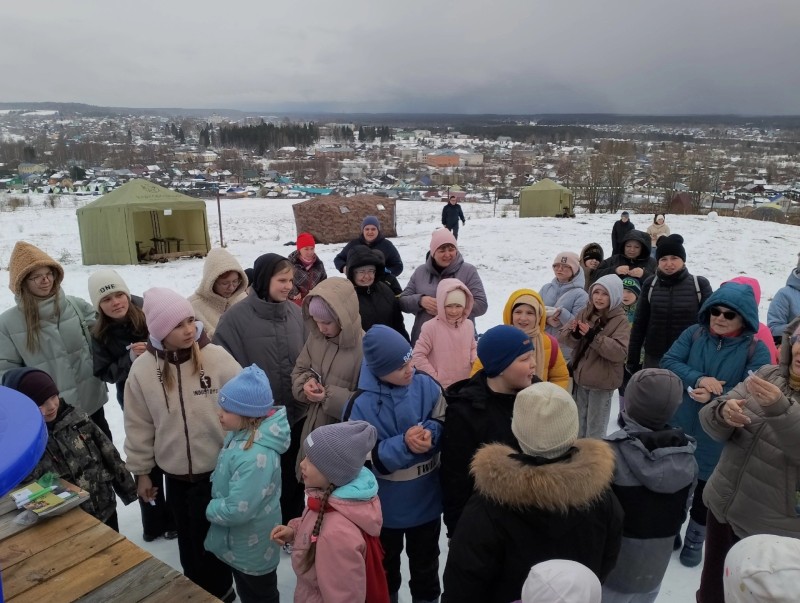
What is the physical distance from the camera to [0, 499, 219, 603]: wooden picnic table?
4.83 ft

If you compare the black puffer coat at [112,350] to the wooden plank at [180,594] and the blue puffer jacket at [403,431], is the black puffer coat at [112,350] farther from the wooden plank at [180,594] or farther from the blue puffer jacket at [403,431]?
the wooden plank at [180,594]

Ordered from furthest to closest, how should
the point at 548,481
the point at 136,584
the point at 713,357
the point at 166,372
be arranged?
the point at 713,357
the point at 166,372
the point at 136,584
the point at 548,481

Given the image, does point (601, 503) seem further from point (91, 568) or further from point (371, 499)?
point (91, 568)

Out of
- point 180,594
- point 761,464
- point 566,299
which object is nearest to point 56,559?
point 180,594

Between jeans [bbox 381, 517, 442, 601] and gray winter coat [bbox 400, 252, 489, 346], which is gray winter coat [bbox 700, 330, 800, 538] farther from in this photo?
gray winter coat [bbox 400, 252, 489, 346]

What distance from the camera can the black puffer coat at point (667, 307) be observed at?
350 centimetres

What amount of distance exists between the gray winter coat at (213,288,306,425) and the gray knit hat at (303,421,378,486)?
3.56 feet

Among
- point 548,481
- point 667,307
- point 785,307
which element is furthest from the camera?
point 785,307

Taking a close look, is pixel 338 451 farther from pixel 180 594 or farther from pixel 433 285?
pixel 433 285

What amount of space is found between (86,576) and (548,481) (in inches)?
54.5

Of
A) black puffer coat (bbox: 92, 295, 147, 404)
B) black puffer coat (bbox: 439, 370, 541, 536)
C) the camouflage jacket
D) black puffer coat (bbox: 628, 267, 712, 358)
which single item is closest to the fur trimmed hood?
black puffer coat (bbox: 439, 370, 541, 536)

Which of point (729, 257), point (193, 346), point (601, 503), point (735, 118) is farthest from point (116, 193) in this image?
point (735, 118)

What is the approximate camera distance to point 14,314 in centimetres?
275

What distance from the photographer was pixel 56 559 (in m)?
1.60
